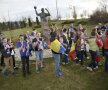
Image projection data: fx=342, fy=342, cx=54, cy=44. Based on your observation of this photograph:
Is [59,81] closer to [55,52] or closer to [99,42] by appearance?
[55,52]

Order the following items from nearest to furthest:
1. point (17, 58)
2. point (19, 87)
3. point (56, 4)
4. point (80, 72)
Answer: point (19, 87) → point (80, 72) → point (17, 58) → point (56, 4)

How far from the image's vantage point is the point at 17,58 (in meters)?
22.9

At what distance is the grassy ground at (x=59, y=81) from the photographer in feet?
56.9

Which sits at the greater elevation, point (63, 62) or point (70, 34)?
point (70, 34)

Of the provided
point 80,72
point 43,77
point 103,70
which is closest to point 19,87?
point 43,77

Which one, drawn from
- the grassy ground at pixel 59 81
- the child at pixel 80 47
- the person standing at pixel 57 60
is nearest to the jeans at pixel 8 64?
the grassy ground at pixel 59 81

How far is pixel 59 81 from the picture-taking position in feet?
57.5

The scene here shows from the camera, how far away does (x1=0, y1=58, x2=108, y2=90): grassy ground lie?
56.9 feet

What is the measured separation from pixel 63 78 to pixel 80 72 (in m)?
1.67

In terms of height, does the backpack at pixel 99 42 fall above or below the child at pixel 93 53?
above

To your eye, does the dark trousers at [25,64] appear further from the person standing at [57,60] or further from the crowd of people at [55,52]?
the person standing at [57,60]

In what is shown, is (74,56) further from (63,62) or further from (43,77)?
(43,77)

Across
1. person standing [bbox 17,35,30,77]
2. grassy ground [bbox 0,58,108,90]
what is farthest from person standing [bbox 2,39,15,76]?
person standing [bbox 17,35,30,77]

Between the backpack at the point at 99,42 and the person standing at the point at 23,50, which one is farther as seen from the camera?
the backpack at the point at 99,42
